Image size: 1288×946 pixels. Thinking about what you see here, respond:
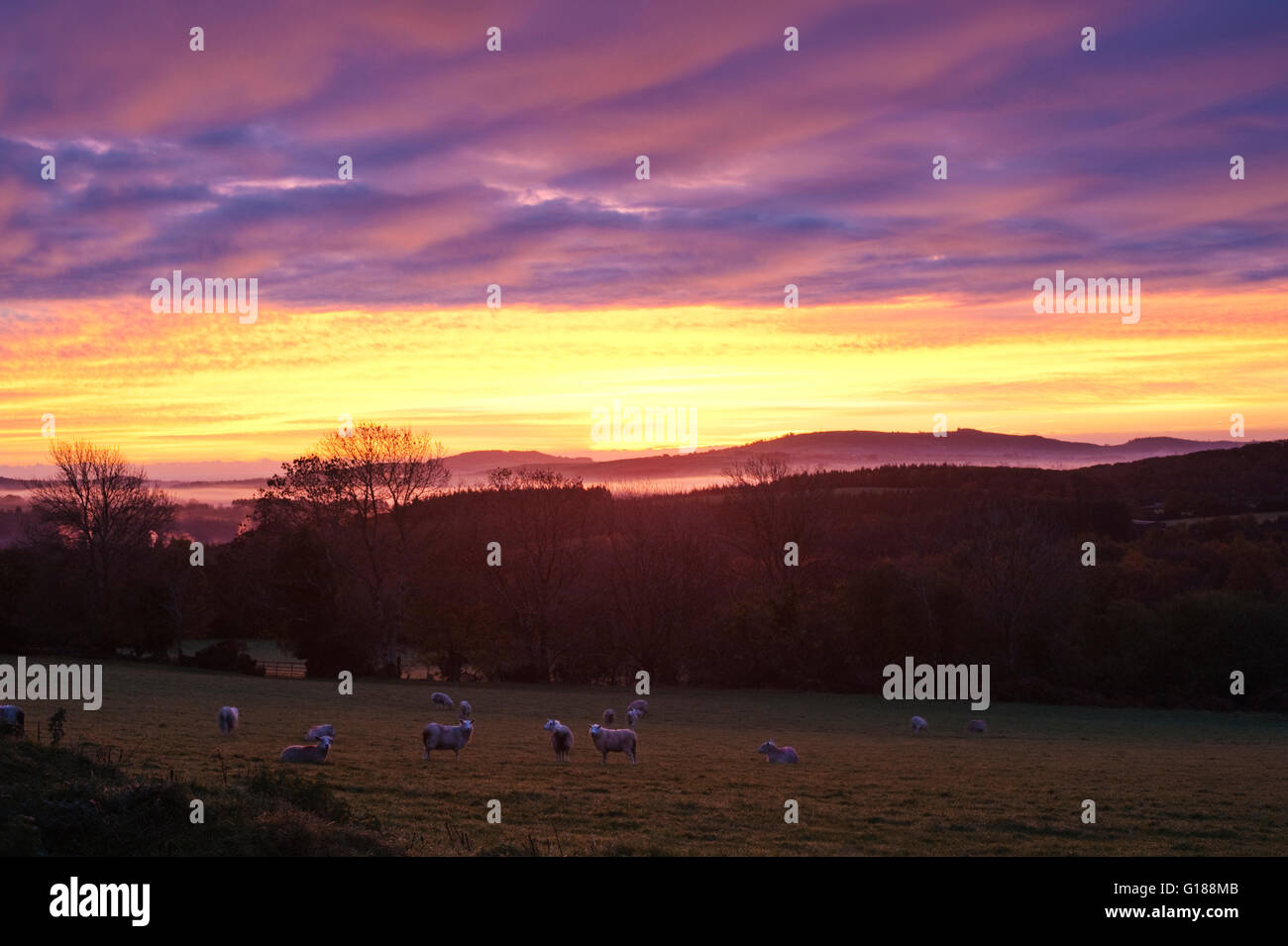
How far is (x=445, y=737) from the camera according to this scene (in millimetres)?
23938

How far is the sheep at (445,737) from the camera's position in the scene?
77.2ft

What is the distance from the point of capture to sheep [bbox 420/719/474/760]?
23.5 metres

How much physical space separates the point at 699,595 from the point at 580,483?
11.7 meters

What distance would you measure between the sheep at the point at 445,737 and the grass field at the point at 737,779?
0.60 meters

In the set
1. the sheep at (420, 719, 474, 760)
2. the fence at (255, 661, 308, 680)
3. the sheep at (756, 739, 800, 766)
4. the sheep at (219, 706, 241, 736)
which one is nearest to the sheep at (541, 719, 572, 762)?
the sheep at (420, 719, 474, 760)

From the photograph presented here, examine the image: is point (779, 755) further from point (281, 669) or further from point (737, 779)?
point (281, 669)

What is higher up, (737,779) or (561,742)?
(561,742)

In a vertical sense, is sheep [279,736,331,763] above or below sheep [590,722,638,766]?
above

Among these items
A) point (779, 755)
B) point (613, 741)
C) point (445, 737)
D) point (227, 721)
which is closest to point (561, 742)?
point (613, 741)

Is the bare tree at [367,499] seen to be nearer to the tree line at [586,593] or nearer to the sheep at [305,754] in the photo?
the tree line at [586,593]

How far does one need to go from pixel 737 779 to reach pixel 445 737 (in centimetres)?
716

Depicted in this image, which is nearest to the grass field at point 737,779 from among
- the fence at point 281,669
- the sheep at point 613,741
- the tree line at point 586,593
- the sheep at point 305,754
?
the sheep at point 305,754

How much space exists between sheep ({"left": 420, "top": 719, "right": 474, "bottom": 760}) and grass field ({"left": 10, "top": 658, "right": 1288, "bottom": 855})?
0.60 m

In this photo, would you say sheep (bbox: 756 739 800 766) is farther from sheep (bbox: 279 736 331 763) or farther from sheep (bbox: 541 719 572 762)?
sheep (bbox: 279 736 331 763)
